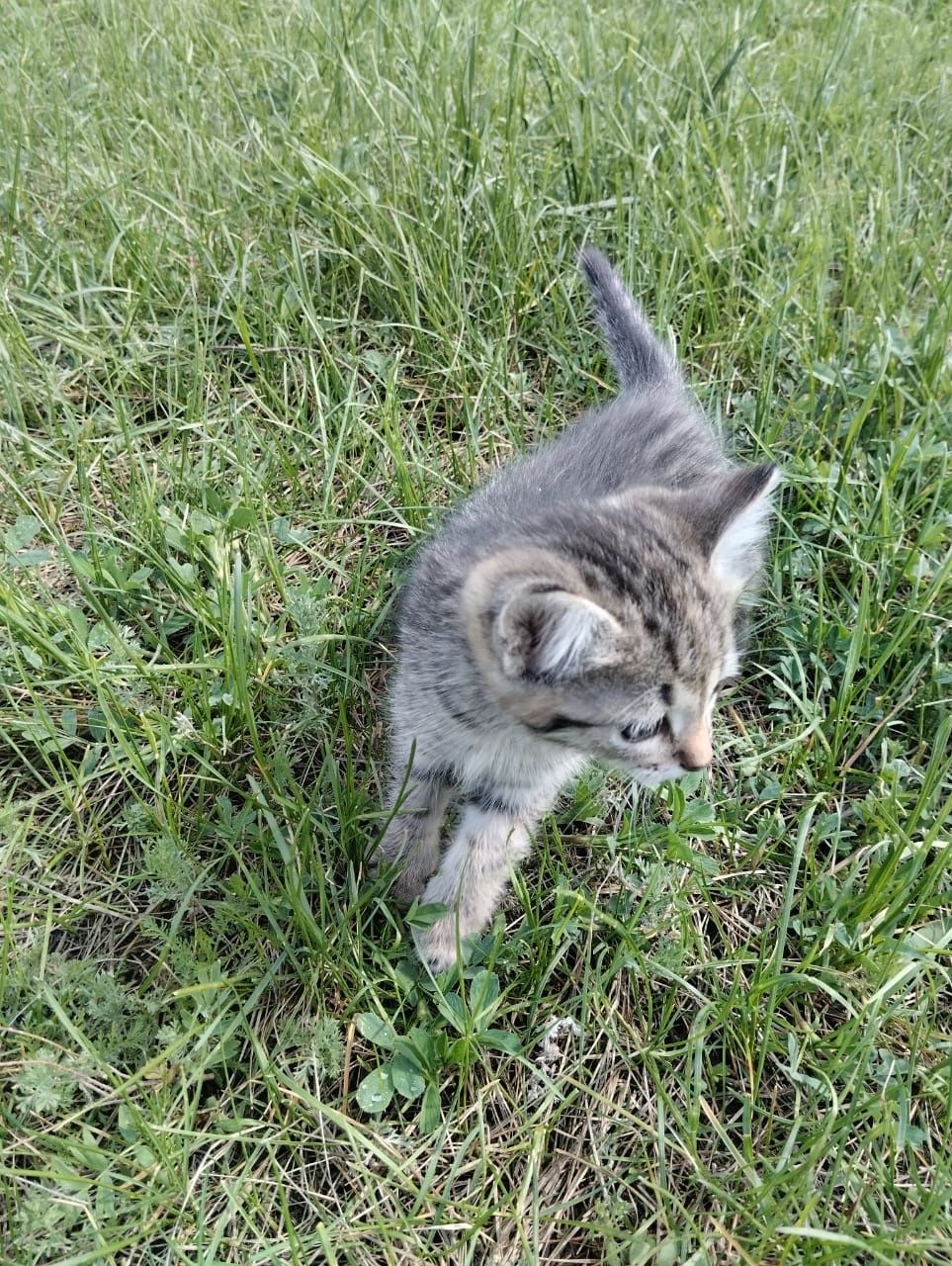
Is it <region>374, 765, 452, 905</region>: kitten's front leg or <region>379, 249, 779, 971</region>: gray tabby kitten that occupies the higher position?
<region>379, 249, 779, 971</region>: gray tabby kitten

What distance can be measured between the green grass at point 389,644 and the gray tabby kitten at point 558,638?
0.16 m

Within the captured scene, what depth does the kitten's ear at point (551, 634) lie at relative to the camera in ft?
4.96

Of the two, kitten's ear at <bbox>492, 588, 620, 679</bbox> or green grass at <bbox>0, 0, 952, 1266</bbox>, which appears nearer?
kitten's ear at <bbox>492, 588, 620, 679</bbox>

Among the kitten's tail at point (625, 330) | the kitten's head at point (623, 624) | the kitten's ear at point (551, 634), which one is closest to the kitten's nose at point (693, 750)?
the kitten's head at point (623, 624)

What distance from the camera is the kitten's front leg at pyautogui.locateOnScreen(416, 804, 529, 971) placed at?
209 centimetres

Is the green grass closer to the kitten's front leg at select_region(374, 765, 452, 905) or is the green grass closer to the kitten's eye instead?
the kitten's front leg at select_region(374, 765, 452, 905)

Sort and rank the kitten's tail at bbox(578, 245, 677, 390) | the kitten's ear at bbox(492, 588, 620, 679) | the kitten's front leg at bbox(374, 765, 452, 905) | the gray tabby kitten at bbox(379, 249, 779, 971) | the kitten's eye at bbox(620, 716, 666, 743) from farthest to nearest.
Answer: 1. the kitten's tail at bbox(578, 245, 677, 390)
2. the kitten's front leg at bbox(374, 765, 452, 905)
3. the kitten's eye at bbox(620, 716, 666, 743)
4. the gray tabby kitten at bbox(379, 249, 779, 971)
5. the kitten's ear at bbox(492, 588, 620, 679)

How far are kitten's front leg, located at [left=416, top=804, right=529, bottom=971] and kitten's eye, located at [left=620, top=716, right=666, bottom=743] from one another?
1.60ft

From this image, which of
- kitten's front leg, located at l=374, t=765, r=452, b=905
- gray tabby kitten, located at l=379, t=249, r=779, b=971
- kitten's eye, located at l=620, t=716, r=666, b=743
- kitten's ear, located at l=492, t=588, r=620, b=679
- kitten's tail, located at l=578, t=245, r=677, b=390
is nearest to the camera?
kitten's ear, located at l=492, t=588, r=620, b=679

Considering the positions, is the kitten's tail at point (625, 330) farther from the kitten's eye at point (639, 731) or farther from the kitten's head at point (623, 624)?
the kitten's eye at point (639, 731)

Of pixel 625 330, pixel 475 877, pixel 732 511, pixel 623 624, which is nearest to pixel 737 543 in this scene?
pixel 732 511

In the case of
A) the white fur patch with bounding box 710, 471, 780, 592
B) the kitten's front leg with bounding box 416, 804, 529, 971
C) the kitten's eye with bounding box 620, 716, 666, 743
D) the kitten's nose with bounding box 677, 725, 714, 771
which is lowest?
the kitten's front leg with bounding box 416, 804, 529, 971

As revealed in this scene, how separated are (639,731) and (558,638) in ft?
1.09

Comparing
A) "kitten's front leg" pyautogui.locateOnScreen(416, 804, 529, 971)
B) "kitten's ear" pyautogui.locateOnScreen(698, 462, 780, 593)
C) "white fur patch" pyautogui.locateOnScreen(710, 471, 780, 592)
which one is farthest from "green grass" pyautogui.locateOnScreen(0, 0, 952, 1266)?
"kitten's ear" pyautogui.locateOnScreen(698, 462, 780, 593)
